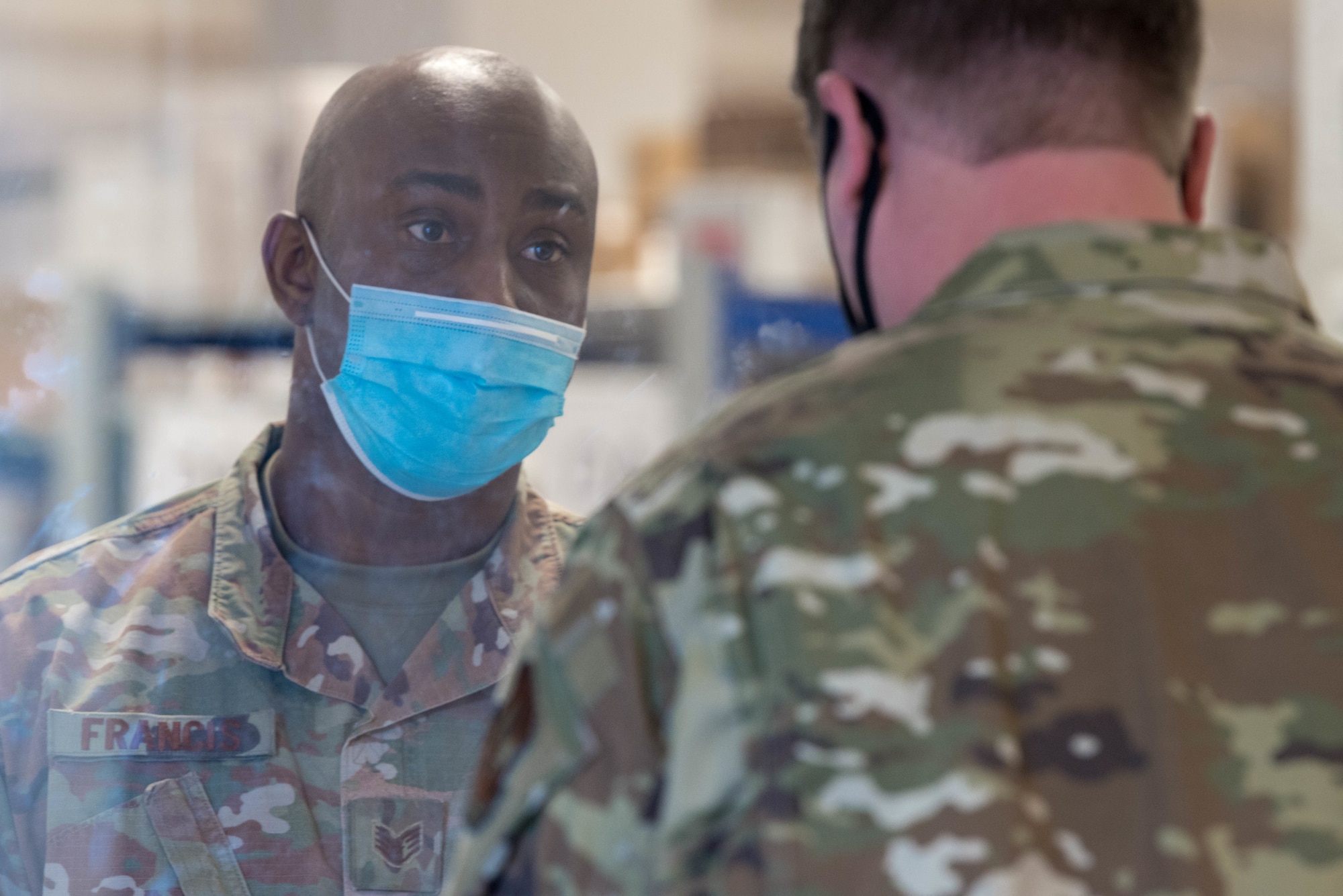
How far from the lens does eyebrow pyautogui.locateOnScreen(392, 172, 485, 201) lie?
0.96 metres

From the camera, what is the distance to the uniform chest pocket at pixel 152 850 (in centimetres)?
93

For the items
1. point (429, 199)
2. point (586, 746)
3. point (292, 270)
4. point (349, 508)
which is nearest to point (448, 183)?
point (429, 199)

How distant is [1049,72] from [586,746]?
1.39ft

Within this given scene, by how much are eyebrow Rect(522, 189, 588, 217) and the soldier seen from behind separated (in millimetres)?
328

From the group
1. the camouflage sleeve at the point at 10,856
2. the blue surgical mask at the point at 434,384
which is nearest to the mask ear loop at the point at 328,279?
the blue surgical mask at the point at 434,384

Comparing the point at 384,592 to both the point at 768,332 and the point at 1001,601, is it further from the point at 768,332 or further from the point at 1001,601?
the point at 768,332

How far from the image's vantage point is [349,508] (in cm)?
100

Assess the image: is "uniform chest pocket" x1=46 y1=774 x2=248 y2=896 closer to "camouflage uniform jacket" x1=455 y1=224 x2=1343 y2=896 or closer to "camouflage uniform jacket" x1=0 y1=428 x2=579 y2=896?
"camouflage uniform jacket" x1=0 y1=428 x2=579 y2=896

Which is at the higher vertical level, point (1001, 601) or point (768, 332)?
point (1001, 601)

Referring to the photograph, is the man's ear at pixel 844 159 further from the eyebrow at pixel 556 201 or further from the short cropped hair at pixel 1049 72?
the eyebrow at pixel 556 201

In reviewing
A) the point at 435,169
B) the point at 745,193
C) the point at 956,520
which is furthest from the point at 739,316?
the point at 956,520

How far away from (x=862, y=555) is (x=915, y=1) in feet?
1.02

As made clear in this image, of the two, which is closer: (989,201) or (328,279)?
(989,201)

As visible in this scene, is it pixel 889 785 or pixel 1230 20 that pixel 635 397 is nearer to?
pixel 889 785
